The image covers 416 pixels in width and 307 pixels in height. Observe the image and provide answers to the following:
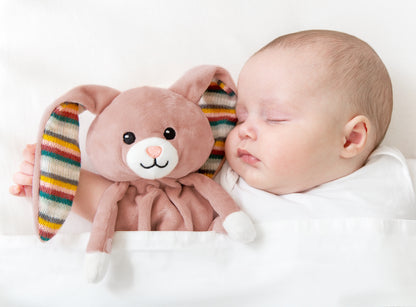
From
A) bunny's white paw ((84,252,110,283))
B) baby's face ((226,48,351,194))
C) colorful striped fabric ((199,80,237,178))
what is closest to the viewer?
bunny's white paw ((84,252,110,283))

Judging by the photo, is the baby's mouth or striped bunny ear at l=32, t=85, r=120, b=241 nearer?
striped bunny ear at l=32, t=85, r=120, b=241

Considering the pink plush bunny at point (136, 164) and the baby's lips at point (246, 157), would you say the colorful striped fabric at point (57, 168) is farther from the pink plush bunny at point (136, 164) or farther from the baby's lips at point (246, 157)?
the baby's lips at point (246, 157)

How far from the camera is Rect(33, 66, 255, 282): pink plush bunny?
931mm

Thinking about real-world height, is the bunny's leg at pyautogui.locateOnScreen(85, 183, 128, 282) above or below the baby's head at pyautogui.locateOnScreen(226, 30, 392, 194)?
below

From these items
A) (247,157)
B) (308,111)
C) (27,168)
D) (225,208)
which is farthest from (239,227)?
(27,168)

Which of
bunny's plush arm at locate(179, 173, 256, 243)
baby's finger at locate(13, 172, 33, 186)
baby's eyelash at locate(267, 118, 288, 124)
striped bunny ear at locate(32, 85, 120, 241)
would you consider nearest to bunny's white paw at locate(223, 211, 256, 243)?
bunny's plush arm at locate(179, 173, 256, 243)

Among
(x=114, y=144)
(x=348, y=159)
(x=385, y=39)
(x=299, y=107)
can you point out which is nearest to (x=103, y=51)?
(x=114, y=144)

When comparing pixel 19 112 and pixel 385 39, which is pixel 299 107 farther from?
pixel 19 112

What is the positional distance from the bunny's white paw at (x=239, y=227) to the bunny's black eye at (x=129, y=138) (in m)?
0.25

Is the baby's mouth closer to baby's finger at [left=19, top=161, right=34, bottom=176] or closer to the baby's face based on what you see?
the baby's face

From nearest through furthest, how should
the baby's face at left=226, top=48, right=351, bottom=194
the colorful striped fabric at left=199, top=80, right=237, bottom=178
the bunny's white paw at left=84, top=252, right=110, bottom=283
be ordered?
the bunny's white paw at left=84, top=252, right=110, bottom=283
the baby's face at left=226, top=48, right=351, bottom=194
the colorful striped fabric at left=199, top=80, right=237, bottom=178

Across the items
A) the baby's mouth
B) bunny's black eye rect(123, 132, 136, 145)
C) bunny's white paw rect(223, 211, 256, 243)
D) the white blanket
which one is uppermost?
bunny's black eye rect(123, 132, 136, 145)

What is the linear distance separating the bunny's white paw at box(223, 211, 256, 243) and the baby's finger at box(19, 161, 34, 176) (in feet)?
1.43

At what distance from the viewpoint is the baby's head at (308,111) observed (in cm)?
102
